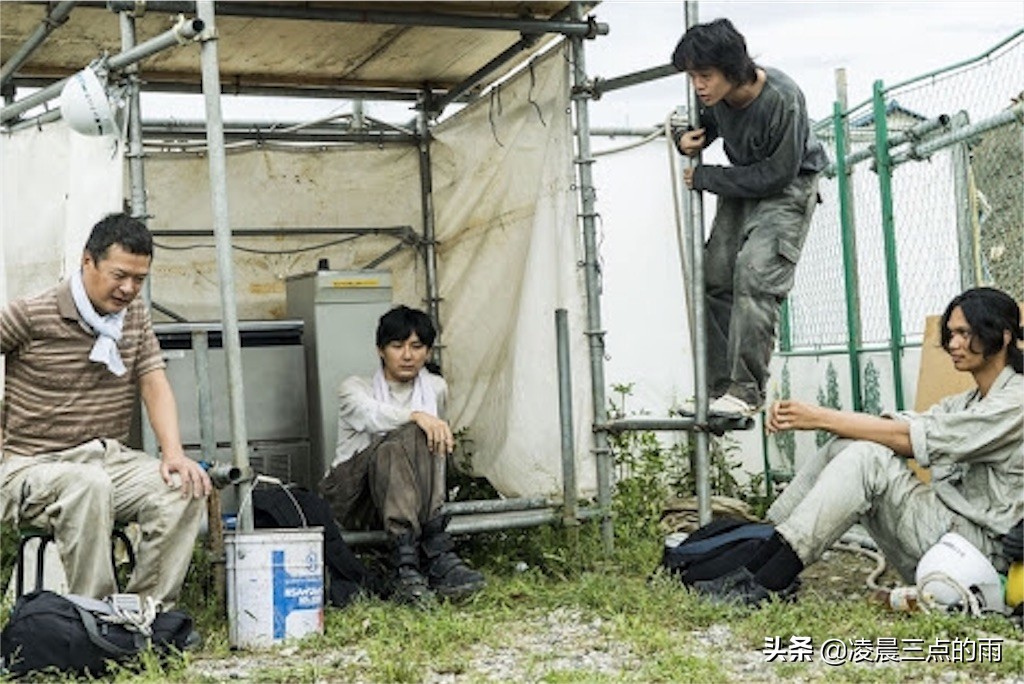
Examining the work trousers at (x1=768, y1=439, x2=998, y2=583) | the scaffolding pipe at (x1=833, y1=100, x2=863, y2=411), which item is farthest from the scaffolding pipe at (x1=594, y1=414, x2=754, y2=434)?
the scaffolding pipe at (x1=833, y1=100, x2=863, y2=411)

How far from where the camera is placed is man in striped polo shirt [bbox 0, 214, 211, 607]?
4934mm

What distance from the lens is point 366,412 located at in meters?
6.17

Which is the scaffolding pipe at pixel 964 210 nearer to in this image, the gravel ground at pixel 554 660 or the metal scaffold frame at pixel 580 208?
the metal scaffold frame at pixel 580 208

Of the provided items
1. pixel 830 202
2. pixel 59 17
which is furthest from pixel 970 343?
pixel 59 17

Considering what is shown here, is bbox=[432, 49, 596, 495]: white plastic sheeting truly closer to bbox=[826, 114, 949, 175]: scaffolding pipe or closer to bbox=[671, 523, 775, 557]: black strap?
bbox=[671, 523, 775, 557]: black strap

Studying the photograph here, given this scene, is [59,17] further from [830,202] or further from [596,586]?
[830,202]

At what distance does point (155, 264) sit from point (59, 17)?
5.69ft

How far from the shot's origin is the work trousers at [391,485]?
18.9ft

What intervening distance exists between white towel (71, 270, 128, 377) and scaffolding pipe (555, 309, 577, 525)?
1.99 meters

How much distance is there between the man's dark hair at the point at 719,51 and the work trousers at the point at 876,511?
151 centimetres

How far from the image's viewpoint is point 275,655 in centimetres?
501

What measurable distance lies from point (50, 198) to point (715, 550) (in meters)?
2.96

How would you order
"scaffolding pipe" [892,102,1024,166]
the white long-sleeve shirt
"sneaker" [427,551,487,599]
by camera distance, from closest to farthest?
1. "sneaker" [427,551,487,599]
2. "scaffolding pipe" [892,102,1024,166]
3. the white long-sleeve shirt

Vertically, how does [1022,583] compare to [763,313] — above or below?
below
